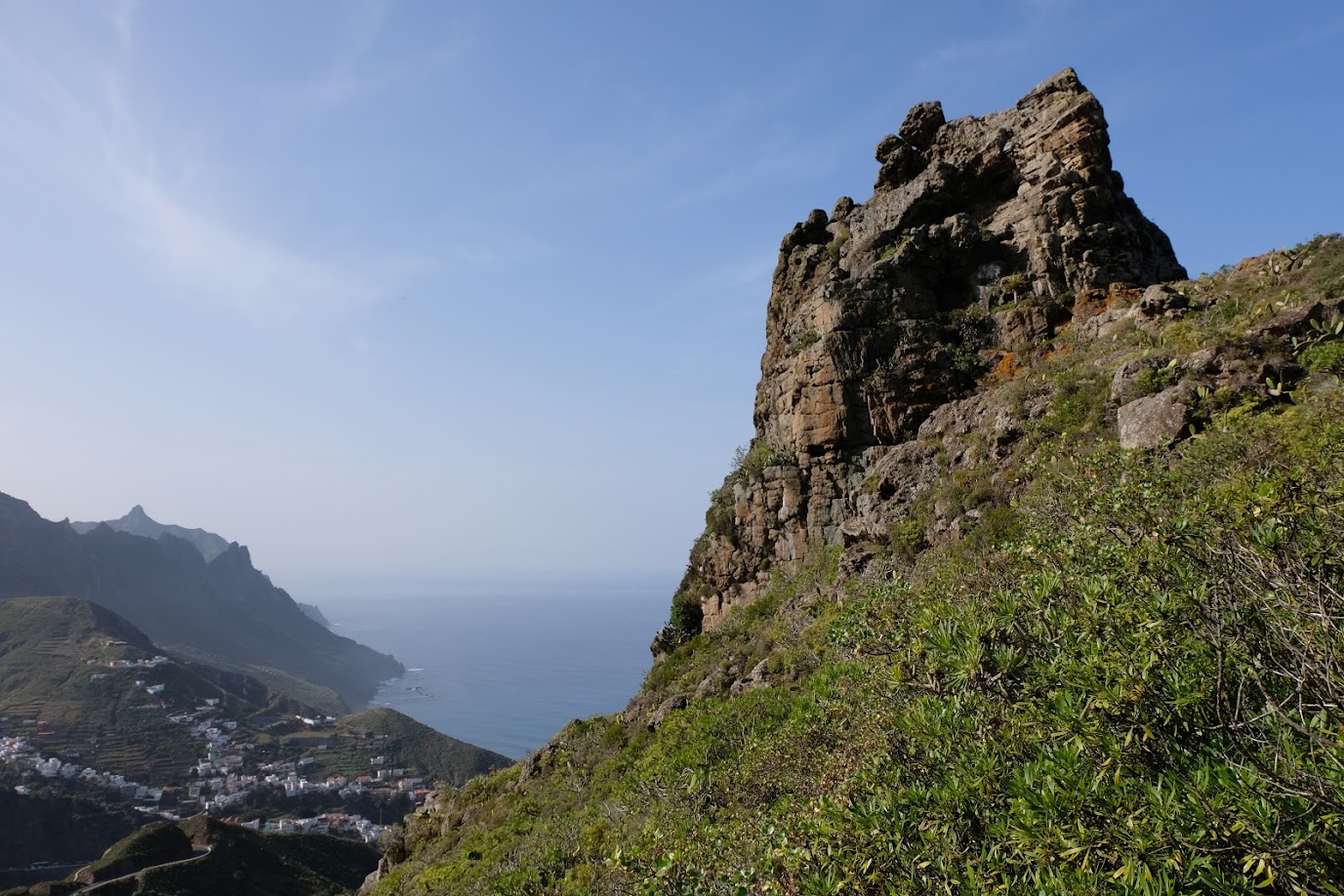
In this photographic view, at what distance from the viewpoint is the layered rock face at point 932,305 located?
59.1 ft

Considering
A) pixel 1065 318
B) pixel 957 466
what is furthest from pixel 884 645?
pixel 1065 318

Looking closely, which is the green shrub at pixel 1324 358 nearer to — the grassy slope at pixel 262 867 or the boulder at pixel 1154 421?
the boulder at pixel 1154 421

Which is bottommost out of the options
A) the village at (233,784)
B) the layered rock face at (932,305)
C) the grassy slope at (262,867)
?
the village at (233,784)

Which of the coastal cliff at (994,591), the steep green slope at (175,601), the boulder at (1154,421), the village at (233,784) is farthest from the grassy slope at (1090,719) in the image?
the steep green slope at (175,601)

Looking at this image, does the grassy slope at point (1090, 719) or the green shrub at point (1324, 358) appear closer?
the grassy slope at point (1090, 719)

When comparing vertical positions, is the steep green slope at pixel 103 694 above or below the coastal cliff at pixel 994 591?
below

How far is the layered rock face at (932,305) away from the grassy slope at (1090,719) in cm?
797

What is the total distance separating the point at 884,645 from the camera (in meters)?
6.44

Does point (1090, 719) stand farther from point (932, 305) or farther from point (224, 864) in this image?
point (224, 864)

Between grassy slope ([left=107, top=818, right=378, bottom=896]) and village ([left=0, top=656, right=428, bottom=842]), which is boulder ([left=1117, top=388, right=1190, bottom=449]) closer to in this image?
grassy slope ([left=107, top=818, right=378, bottom=896])

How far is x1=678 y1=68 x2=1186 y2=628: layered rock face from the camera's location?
709 inches

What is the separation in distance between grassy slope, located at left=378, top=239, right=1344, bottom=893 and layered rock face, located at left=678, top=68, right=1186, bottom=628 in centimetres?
797

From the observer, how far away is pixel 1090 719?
3805 mm

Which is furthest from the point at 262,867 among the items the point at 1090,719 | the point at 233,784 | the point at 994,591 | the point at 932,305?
the point at 1090,719
